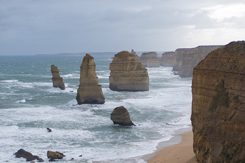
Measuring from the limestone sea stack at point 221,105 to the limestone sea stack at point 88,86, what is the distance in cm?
2660

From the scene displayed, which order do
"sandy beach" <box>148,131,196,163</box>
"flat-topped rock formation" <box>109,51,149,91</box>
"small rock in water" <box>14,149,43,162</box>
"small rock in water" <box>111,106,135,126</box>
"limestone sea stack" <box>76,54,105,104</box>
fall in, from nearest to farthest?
1. "sandy beach" <box>148,131,196,163</box>
2. "small rock in water" <box>14,149,43,162</box>
3. "small rock in water" <box>111,106,135,126</box>
4. "limestone sea stack" <box>76,54,105,104</box>
5. "flat-topped rock formation" <box>109,51,149,91</box>

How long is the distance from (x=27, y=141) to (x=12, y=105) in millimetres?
20136

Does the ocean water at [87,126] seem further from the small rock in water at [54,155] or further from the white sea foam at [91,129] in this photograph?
the small rock in water at [54,155]

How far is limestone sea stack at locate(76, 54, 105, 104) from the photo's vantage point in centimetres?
4750

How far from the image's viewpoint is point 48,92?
6312 cm

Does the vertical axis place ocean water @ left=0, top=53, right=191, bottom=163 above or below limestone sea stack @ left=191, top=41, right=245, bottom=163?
below

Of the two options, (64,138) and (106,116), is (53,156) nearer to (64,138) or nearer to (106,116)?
(64,138)

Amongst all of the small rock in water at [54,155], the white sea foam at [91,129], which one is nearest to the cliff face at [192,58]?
the white sea foam at [91,129]

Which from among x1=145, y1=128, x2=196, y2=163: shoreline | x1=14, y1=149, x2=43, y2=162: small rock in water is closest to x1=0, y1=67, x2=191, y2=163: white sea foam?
x1=14, y1=149, x2=43, y2=162: small rock in water

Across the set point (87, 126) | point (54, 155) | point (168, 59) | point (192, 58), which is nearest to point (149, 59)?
point (168, 59)

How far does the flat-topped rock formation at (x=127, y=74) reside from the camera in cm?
6184

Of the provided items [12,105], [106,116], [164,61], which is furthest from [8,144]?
[164,61]

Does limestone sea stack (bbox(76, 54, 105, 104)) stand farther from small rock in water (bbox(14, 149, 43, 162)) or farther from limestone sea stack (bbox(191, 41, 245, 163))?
limestone sea stack (bbox(191, 41, 245, 163))

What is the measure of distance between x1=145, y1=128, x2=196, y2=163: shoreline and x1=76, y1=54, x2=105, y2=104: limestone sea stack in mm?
16878
